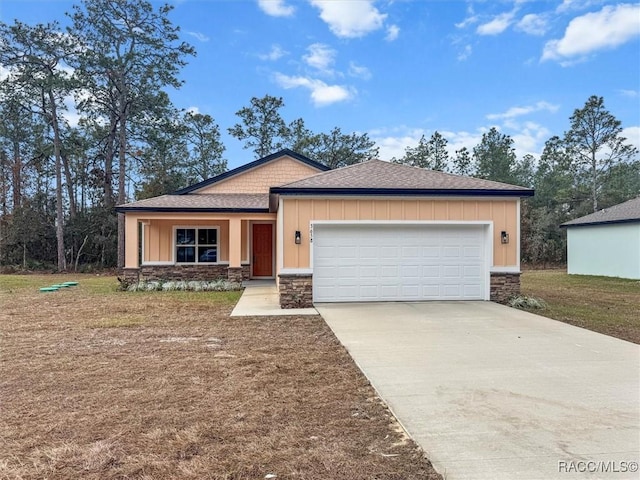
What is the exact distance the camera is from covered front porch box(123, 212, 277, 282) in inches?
635

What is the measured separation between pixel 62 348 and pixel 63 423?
3.08 meters

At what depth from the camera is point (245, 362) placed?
5.54 metres

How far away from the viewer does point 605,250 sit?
19.1m

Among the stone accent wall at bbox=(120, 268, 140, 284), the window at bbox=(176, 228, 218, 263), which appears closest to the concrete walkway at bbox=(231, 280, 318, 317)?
the window at bbox=(176, 228, 218, 263)

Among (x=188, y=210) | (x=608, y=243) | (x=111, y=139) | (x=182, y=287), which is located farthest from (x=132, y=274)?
(x=608, y=243)

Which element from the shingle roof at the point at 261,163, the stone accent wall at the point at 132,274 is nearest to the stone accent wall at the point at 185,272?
the stone accent wall at the point at 132,274

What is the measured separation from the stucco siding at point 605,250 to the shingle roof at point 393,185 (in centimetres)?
1051

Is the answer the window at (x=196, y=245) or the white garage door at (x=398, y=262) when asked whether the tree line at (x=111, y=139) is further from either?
the white garage door at (x=398, y=262)

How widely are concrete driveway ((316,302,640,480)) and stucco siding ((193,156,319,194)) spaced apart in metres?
11.3

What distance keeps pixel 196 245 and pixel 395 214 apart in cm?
923

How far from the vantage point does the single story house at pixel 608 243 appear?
57.3ft

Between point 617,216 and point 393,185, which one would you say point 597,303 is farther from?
point 617,216

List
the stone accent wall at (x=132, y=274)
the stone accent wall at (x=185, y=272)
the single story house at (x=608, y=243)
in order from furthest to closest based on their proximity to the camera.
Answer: the single story house at (x=608, y=243), the stone accent wall at (x=185, y=272), the stone accent wall at (x=132, y=274)

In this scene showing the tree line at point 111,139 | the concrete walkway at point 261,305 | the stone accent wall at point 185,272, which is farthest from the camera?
the tree line at point 111,139
